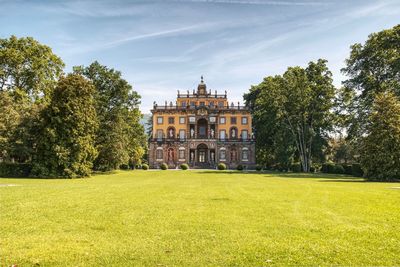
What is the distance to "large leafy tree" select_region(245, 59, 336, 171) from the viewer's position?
45.8 metres

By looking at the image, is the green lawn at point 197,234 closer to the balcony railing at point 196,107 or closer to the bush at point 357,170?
the bush at point 357,170

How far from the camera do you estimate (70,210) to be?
9.78 meters

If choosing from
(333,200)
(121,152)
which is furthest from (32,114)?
(333,200)

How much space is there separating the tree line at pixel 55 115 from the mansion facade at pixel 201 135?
26.8m

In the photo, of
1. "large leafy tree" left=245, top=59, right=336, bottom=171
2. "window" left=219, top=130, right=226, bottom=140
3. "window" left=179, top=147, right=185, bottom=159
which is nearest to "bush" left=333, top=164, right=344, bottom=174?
"large leafy tree" left=245, top=59, right=336, bottom=171

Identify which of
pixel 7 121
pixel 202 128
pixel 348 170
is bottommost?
pixel 348 170

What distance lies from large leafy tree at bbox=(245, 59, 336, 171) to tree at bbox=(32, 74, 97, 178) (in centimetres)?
2601

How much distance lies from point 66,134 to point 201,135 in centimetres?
4352

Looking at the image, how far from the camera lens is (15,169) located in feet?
101

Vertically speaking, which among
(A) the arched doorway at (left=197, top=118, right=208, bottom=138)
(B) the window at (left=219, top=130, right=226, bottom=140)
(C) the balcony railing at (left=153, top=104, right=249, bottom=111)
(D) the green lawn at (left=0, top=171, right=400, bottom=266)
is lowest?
(D) the green lawn at (left=0, top=171, right=400, bottom=266)

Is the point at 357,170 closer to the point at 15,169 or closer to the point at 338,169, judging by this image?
the point at 338,169

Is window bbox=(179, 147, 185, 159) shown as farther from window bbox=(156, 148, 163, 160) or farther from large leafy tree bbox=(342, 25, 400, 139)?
large leafy tree bbox=(342, 25, 400, 139)

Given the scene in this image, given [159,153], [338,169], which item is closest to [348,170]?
[338,169]

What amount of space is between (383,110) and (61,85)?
90.1 feet
